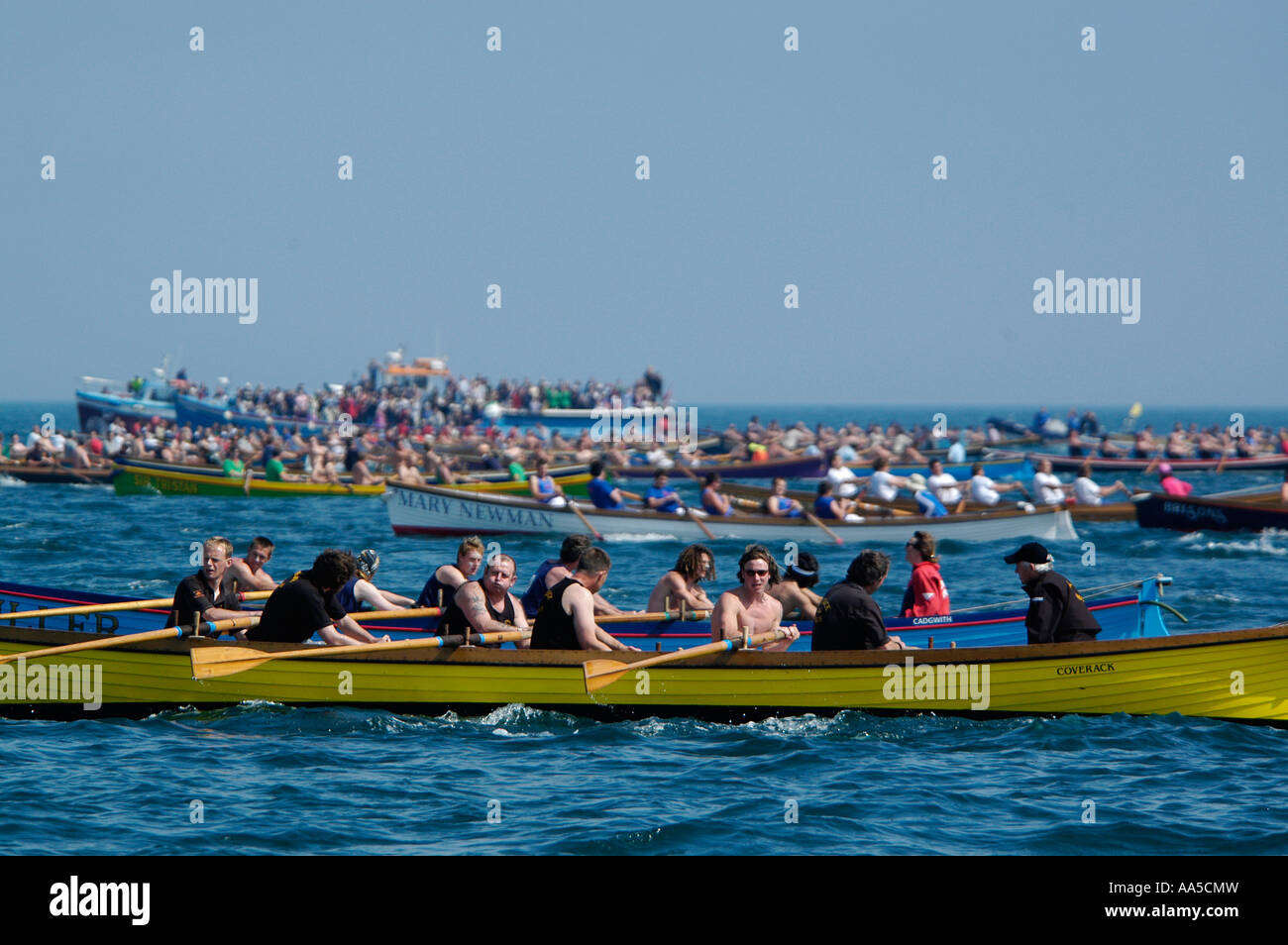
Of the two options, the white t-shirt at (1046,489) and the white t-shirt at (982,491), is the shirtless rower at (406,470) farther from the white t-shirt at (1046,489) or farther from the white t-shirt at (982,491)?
the white t-shirt at (1046,489)

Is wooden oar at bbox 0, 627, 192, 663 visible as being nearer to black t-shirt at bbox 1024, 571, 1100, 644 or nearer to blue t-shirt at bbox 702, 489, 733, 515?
black t-shirt at bbox 1024, 571, 1100, 644

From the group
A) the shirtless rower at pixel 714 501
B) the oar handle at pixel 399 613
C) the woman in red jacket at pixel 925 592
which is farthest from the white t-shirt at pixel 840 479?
the oar handle at pixel 399 613

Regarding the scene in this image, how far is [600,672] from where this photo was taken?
11445mm

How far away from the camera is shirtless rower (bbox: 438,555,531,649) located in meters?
12.0

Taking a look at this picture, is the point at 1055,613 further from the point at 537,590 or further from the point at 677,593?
the point at 537,590

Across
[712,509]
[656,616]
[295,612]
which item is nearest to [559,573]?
[656,616]

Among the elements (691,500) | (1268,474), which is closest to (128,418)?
(691,500)

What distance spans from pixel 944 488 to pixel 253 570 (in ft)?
63.3
